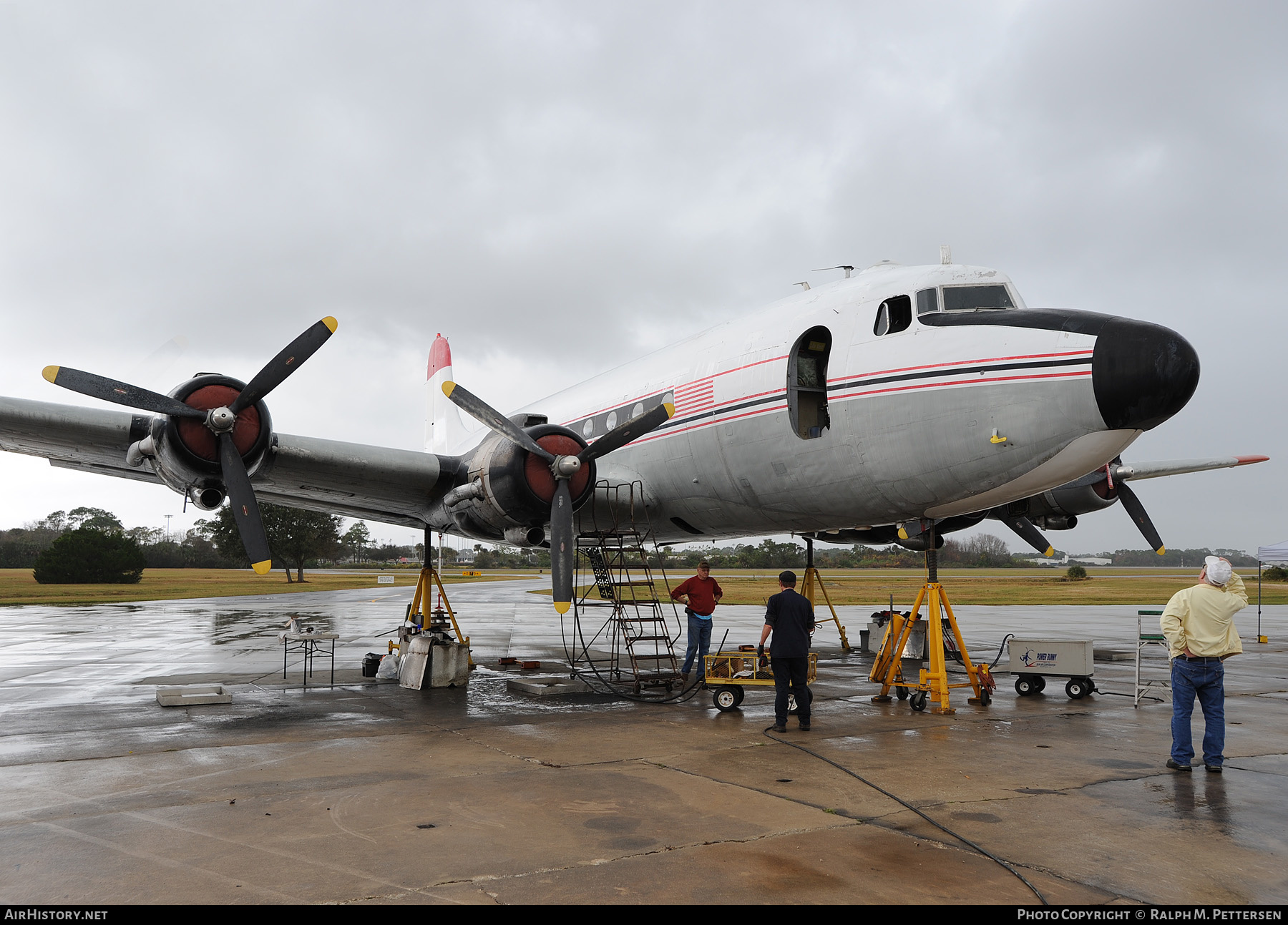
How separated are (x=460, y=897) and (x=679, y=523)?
30.8 feet

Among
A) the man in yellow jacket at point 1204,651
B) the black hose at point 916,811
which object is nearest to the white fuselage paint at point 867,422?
the man in yellow jacket at point 1204,651

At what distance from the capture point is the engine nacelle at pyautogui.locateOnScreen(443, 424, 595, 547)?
1087 centimetres

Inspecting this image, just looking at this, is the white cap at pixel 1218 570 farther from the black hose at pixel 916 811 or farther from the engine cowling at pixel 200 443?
the engine cowling at pixel 200 443

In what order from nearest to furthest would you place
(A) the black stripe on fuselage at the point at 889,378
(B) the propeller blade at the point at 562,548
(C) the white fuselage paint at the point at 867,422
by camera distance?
(A) the black stripe on fuselage at the point at 889,378, (C) the white fuselage paint at the point at 867,422, (B) the propeller blade at the point at 562,548

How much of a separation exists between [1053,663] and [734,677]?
4.63m

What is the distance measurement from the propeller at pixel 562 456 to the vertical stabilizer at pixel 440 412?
1099cm

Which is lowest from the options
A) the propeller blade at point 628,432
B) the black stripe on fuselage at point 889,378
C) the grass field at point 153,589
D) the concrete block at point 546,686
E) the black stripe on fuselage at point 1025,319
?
the grass field at point 153,589

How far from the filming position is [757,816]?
5574mm

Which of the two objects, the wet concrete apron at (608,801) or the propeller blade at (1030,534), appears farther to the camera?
the propeller blade at (1030,534)

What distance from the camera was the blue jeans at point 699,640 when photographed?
12.3m

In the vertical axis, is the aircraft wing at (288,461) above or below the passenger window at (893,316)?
below

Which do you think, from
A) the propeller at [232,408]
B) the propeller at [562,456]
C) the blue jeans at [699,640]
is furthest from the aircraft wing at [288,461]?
the blue jeans at [699,640]

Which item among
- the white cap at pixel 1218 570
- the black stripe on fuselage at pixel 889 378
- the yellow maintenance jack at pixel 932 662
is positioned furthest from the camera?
the yellow maintenance jack at pixel 932 662

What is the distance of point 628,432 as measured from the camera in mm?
10828
